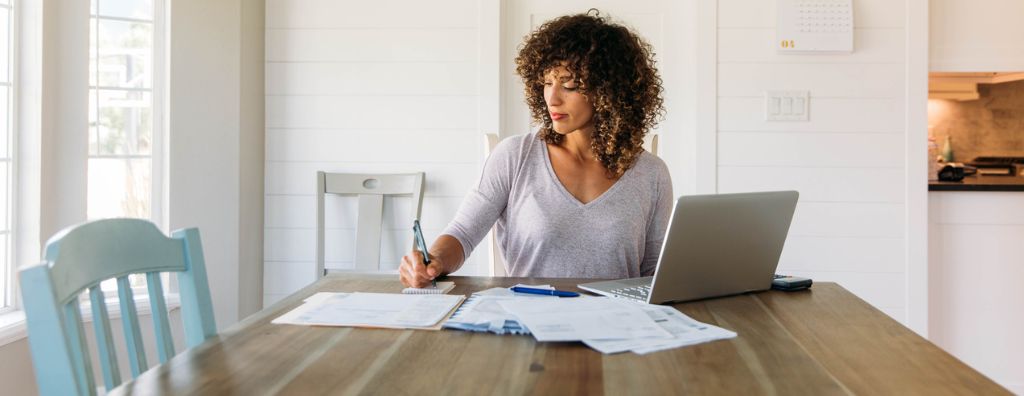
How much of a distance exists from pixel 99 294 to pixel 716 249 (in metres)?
0.94

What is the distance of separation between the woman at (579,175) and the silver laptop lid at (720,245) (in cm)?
45

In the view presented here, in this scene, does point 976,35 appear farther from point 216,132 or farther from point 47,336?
point 47,336

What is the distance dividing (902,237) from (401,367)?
2.68 metres

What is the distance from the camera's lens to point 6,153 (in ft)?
8.46

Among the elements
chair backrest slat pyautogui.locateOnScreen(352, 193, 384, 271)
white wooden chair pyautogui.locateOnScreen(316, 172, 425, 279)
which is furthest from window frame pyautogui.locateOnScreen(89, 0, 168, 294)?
chair backrest slat pyautogui.locateOnScreen(352, 193, 384, 271)

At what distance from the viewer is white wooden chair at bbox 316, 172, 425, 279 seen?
326 cm

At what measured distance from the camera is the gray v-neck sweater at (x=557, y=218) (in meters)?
1.95

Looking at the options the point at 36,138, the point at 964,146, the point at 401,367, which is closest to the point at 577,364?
the point at 401,367

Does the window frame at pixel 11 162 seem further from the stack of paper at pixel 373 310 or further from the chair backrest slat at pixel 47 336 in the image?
the chair backrest slat at pixel 47 336

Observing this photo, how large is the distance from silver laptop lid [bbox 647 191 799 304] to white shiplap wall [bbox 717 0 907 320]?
1719 mm

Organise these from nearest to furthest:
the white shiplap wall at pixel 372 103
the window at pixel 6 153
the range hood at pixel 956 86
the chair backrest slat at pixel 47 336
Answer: the chair backrest slat at pixel 47 336 → the window at pixel 6 153 → the white shiplap wall at pixel 372 103 → the range hood at pixel 956 86

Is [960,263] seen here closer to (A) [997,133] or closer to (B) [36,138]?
(A) [997,133]

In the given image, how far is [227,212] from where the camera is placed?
3.17 m

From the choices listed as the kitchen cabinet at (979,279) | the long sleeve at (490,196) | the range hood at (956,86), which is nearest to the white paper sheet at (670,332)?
the long sleeve at (490,196)
